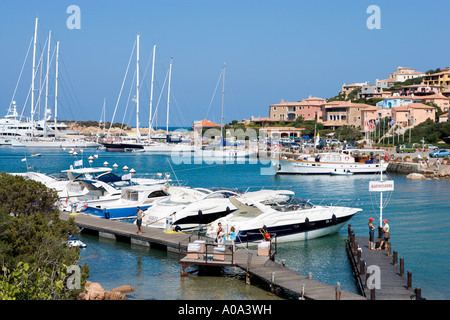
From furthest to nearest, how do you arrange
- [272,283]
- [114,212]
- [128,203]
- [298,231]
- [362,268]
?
[128,203] < [114,212] < [298,231] < [362,268] < [272,283]

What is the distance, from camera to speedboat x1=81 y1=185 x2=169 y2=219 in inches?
1227

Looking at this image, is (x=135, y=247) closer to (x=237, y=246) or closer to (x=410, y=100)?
(x=237, y=246)

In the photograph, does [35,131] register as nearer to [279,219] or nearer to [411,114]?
[411,114]

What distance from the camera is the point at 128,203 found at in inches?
1256

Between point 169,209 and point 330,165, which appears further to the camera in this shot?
point 330,165

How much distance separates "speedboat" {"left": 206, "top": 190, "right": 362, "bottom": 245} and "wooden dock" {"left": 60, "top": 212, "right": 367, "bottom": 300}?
7.31 feet

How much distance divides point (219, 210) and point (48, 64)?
87.0m

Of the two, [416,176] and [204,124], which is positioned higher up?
[204,124]

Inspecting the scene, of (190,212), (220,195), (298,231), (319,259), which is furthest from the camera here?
(220,195)

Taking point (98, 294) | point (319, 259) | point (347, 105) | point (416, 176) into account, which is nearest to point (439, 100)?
point (347, 105)

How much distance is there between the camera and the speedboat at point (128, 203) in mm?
31172

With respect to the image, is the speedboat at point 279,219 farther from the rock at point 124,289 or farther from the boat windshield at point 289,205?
the rock at point 124,289

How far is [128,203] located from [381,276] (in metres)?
17.6

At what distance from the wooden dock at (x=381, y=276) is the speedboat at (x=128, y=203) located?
45.1 feet
